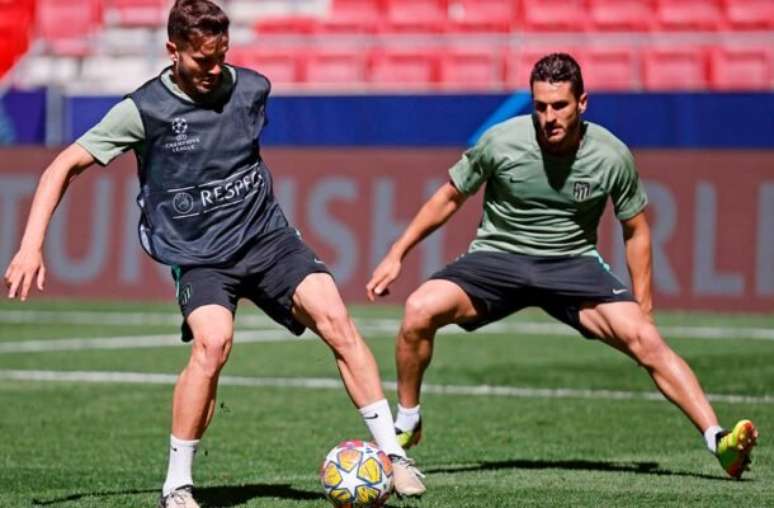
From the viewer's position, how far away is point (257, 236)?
7.90 meters

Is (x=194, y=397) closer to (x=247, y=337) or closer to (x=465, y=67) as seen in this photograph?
(x=247, y=337)

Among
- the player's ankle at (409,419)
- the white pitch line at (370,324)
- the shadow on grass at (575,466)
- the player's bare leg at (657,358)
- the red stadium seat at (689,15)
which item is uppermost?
the red stadium seat at (689,15)

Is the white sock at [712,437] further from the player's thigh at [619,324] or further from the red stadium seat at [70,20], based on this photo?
the red stadium seat at [70,20]

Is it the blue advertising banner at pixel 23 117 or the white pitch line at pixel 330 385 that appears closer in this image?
the white pitch line at pixel 330 385

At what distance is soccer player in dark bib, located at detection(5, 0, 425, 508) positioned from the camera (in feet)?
24.4

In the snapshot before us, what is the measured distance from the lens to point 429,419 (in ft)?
36.7

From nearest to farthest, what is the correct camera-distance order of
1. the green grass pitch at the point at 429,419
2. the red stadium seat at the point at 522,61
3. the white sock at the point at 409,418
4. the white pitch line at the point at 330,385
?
the green grass pitch at the point at 429,419 < the white sock at the point at 409,418 < the white pitch line at the point at 330,385 < the red stadium seat at the point at 522,61

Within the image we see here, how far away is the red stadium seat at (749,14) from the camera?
21250mm

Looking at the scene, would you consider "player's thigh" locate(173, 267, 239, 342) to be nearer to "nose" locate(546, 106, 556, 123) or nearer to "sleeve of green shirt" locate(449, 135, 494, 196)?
"sleeve of green shirt" locate(449, 135, 494, 196)

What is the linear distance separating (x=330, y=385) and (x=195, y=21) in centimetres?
620

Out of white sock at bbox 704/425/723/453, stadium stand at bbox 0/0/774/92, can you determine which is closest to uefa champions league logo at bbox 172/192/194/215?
white sock at bbox 704/425/723/453

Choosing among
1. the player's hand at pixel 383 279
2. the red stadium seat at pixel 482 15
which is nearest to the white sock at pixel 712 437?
the player's hand at pixel 383 279

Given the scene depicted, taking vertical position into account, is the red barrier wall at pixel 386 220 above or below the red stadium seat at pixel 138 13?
below

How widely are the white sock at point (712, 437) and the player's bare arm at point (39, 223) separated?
3.30m
